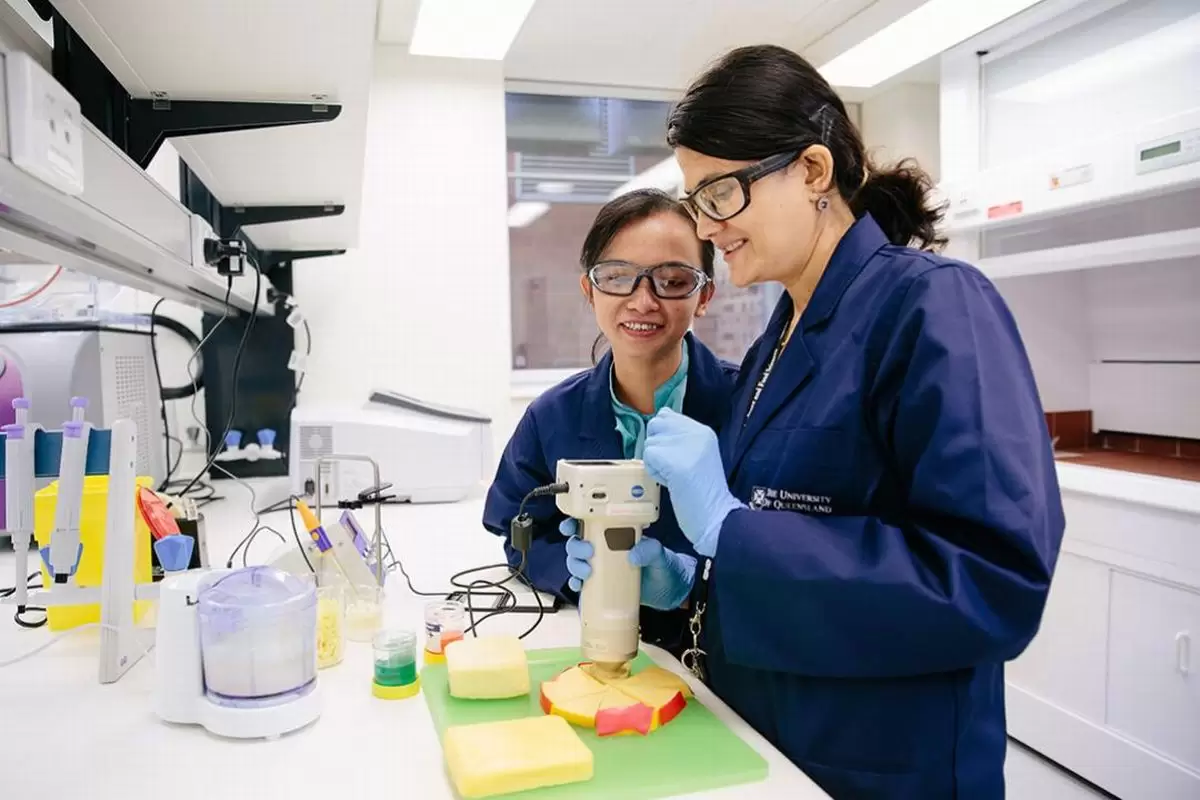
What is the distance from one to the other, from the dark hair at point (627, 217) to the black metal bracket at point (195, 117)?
535mm

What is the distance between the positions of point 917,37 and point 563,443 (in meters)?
2.34

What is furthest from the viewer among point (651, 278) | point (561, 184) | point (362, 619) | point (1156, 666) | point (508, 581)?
point (561, 184)

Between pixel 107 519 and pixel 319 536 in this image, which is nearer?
pixel 107 519

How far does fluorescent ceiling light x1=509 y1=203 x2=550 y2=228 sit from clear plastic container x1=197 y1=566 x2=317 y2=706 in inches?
110

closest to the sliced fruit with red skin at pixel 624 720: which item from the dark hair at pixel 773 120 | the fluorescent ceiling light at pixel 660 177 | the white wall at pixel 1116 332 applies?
the dark hair at pixel 773 120

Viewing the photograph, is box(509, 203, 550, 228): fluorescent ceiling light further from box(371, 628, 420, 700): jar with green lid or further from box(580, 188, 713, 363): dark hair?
box(371, 628, 420, 700): jar with green lid

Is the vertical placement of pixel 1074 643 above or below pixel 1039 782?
above

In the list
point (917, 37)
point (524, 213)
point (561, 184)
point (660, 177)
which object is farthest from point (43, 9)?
point (660, 177)

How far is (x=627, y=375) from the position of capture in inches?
60.3

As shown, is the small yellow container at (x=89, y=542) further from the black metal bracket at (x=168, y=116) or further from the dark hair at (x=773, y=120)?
the dark hair at (x=773, y=120)

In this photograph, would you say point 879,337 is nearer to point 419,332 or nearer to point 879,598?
point 879,598

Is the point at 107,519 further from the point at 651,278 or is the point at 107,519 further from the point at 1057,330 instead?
the point at 1057,330

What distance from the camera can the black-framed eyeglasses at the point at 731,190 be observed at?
1.06 metres

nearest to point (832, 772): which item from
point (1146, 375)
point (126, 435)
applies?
point (126, 435)
